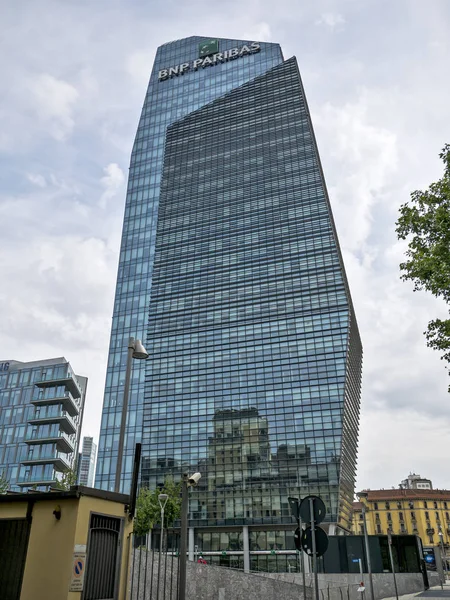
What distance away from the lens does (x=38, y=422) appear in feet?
252

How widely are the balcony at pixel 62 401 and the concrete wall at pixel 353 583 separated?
2013 inches

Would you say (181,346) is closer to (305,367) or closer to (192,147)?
(305,367)

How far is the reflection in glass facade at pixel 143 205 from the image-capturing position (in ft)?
316

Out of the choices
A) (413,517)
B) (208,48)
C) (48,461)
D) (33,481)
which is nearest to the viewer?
(33,481)

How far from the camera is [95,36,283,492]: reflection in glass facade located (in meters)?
96.2

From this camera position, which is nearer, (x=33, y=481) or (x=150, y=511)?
(x=150, y=511)

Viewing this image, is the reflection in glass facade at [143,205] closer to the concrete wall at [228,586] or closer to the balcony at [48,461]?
the balcony at [48,461]

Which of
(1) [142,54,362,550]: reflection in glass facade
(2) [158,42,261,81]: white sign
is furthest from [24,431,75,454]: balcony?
(2) [158,42,261,81]: white sign

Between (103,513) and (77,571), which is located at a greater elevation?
(103,513)

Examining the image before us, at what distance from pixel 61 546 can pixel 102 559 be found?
0.90m

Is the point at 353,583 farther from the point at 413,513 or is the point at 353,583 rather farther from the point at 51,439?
the point at 413,513

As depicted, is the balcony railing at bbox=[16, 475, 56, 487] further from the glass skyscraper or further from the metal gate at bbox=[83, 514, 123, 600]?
the metal gate at bbox=[83, 514, 123, 600]

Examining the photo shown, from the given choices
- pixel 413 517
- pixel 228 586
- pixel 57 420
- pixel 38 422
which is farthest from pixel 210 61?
pixel 228 586

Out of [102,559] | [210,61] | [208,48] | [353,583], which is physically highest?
[208,48]
